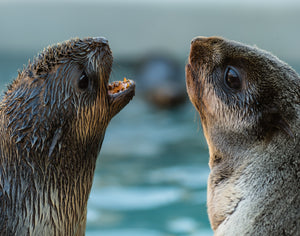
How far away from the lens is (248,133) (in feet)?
12.0

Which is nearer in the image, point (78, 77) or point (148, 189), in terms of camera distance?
point (78, 77)

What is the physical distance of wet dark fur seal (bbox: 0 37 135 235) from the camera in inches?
132

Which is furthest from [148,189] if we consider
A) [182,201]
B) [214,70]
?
[214,70]

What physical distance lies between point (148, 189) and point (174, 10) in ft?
38.0

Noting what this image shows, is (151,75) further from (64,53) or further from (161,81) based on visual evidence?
(64,53)

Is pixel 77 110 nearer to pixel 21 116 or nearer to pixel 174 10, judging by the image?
pixel 21 116

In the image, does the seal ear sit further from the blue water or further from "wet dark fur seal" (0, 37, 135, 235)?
the blue water

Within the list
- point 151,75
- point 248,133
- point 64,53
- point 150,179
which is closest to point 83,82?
point 64,53

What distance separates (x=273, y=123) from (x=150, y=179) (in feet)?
17.1

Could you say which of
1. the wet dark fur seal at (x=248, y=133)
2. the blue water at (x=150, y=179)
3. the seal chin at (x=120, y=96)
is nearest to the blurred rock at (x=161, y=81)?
the blue water at (x=150, y=179)

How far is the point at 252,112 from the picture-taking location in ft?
12.0

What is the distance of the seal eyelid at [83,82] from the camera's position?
3.55m

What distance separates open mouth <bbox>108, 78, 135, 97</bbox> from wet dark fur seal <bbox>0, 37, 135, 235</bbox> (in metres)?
0.06

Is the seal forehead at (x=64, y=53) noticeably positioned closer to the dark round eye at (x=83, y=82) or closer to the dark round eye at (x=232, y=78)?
the dark round eye at (x=83, y=82)
